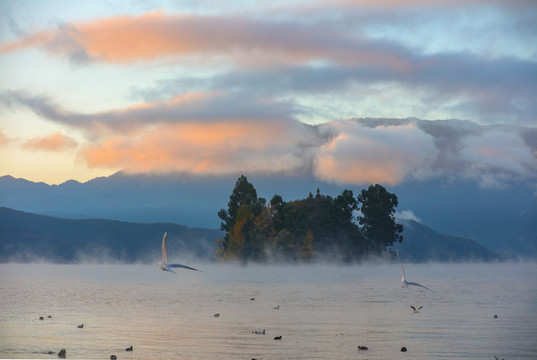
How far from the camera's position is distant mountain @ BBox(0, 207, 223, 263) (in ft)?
470

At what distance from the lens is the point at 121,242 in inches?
6663

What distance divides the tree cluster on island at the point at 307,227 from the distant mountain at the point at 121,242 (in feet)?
135

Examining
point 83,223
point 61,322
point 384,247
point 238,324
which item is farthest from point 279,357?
point 83,223

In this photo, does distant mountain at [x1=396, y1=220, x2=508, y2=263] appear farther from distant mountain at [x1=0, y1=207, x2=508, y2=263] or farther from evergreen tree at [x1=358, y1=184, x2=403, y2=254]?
evergreen tree at [x1=358, y1=184, x2=403, y2=254]

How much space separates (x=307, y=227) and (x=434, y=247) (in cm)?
7875

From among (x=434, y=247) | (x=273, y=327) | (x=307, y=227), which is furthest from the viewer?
(x=434, y=247)

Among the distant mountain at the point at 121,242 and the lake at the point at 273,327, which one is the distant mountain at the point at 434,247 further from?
the lake at the point at 273,327

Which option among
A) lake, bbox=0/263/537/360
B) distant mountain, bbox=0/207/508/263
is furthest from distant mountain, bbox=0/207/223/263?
lake, bbox=0/263/537/360

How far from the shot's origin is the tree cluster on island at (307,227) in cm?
9281

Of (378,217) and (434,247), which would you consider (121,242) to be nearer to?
(434,247)

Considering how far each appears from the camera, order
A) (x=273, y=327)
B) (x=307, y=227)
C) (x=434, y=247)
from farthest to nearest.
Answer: (x=434, y=247) → (x=307, y=227) → (x=273, y=327)

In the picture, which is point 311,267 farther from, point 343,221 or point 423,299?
point 423,299

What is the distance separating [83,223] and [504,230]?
305ft

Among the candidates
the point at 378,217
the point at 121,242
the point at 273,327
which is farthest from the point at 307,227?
the point at 121,242
